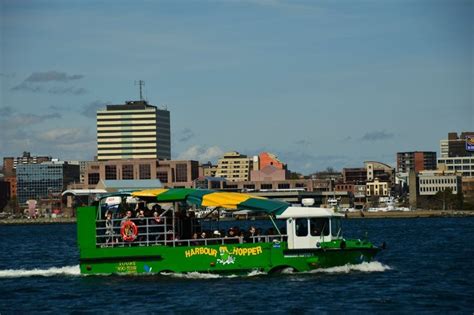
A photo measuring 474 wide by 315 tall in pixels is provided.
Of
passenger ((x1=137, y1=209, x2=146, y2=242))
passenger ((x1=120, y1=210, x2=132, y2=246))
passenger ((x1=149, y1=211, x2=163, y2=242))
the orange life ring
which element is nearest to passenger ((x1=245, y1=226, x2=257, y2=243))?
passenger ((x1=149, y1=211, x2=163, y2=242))

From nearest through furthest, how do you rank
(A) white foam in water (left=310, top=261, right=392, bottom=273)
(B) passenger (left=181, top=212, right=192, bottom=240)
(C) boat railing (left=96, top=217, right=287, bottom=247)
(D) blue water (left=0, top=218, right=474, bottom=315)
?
(D) blue water (left=0, top=218, right=474, bottom=315)
(A) white foam in water (left=310, top=261, right=392, bottom=273)
(C) boat railing (left=96, top=217, right=287, bottom=247)
(B) passenger (left=181, top=212, right=192, bottom=240)

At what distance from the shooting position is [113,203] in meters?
54.2

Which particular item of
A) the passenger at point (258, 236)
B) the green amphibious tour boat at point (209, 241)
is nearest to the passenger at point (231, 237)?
the green amphibious tour boat at point (209, 241)

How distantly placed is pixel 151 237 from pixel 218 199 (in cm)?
345

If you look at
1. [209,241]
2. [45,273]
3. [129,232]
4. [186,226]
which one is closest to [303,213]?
[209,241]

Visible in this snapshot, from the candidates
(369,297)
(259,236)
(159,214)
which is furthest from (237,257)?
(369,297)

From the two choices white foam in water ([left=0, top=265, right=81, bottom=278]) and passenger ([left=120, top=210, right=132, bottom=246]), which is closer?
passenger ([left=120, top=210, right=132, bottom=246])

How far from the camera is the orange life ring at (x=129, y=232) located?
5141 cm

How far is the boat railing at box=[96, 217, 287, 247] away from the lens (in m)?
50.9

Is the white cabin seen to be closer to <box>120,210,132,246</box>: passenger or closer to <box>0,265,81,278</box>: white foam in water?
<box>120,210,132,246</box>: passenger

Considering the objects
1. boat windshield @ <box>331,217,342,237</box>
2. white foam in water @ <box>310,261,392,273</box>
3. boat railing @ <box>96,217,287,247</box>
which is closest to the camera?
white foam in water @ <box>310,261,392,273</box>

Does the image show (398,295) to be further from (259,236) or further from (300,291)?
(259,236)

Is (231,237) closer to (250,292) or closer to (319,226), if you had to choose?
(319,226)

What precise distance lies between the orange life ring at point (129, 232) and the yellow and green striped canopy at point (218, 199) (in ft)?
6.97
